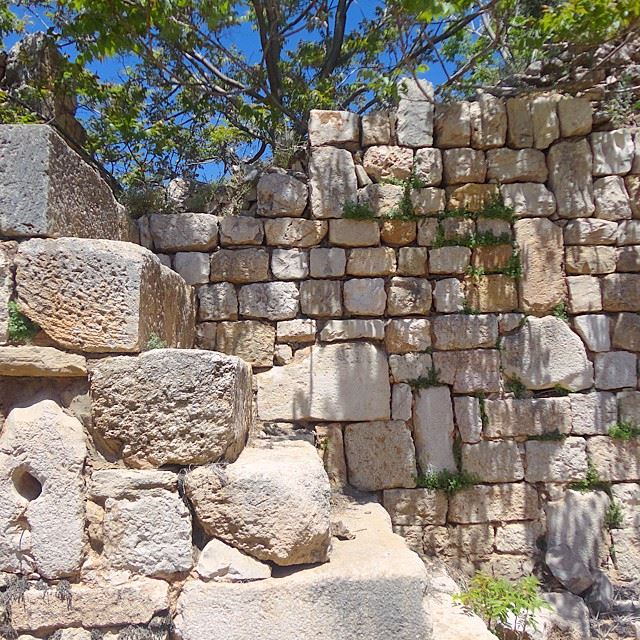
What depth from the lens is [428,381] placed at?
13.5 feet

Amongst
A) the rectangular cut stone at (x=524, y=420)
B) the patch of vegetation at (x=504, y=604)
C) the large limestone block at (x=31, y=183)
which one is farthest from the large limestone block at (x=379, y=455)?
the large limestone block at (x=31, y=183)

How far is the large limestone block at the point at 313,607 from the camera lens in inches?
69.6

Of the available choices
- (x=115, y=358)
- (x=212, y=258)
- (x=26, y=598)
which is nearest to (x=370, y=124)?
(x=212, y=258)

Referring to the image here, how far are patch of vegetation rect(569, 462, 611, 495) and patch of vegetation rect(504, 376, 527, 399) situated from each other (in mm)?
740

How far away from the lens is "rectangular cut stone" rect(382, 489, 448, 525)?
13.1 feet

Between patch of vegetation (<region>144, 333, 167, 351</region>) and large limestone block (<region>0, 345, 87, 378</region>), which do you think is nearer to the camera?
large limestone block (<region>0, 345, 87, 378</region>)

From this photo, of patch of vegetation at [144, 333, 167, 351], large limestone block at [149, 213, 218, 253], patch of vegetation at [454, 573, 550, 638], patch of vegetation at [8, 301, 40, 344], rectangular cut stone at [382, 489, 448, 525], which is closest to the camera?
patch of vegetation at [8, 301, 40, 344]

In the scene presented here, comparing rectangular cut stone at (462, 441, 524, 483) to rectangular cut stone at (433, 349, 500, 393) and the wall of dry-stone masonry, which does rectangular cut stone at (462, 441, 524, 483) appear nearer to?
the wall of dry-stone masonry

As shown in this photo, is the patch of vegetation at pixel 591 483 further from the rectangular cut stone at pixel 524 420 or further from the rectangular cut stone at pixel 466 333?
the rectangular cut stone at pixel 466 333

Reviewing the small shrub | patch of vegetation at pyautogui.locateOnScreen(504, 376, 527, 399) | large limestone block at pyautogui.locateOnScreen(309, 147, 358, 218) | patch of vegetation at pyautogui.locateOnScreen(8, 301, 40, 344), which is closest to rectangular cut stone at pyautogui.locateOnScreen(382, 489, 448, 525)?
patch of vegetation at pyautogui.locateOnScreen(504, 376, 527, 399)

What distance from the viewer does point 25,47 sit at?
5078 mm

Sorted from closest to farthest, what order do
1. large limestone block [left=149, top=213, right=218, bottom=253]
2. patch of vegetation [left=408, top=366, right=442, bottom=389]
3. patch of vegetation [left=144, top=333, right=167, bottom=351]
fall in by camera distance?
1. patch of vegetation [left=144, top=333, right=167, bottom=351]
2. patch of vegetation [left=408, top=366, right=442, bottom=389]
3. large limestone block [left=149, top=213, right=218, bottom=253]

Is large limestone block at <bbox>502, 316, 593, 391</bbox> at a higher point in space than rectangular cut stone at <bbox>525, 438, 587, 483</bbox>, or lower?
higher

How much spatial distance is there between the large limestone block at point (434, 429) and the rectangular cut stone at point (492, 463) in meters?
0.13
